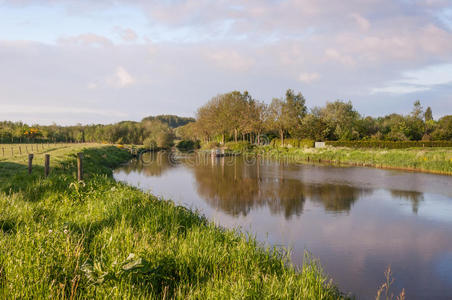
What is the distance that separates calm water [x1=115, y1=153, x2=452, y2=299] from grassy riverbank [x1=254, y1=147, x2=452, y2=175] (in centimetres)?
286

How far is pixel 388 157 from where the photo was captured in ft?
78.3

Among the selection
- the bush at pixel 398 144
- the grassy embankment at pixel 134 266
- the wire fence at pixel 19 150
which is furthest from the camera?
the bush at pixel 398 144

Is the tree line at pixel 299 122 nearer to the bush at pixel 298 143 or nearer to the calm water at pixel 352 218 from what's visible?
the bush at pixel 298 143

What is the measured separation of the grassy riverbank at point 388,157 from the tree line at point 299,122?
8.69 m

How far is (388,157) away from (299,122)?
23358mm

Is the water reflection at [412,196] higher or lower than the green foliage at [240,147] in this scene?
lower

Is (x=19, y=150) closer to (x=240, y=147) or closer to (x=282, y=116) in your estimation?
(x=240, y=147)

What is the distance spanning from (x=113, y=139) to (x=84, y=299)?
2581 inches

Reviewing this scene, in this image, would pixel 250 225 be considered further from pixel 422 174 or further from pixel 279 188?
pixel 422 174

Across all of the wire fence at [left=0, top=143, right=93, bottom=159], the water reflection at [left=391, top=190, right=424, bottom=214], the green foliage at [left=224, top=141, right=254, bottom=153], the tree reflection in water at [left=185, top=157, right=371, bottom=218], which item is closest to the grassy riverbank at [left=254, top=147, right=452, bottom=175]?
the green foliage at [left=224, top=141, right=254, bottom=153]

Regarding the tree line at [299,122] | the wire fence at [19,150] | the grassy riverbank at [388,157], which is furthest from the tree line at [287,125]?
the wire fence at [19,150]

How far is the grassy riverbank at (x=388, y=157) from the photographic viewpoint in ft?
65.8

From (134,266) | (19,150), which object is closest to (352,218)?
(134,266)

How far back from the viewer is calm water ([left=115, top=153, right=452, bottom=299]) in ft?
18.8
